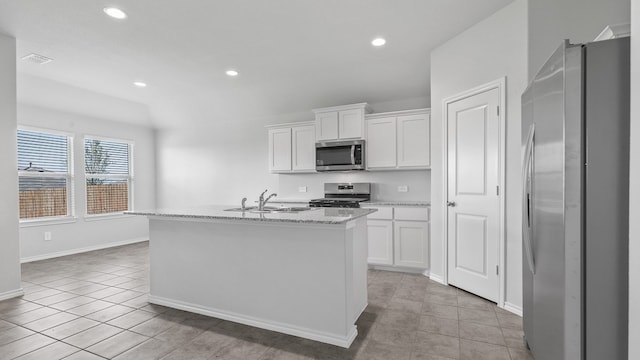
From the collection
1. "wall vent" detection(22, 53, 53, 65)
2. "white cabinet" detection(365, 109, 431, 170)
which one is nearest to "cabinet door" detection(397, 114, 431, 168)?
"white cabinet" detection(365, 109, 431, 170)

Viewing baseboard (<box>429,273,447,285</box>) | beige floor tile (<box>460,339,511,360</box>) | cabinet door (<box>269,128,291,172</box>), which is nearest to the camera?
beige floor tile (<box>460,339,511,360</box>)

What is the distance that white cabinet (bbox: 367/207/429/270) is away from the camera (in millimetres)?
3881

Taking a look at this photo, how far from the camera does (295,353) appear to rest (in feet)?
6.86

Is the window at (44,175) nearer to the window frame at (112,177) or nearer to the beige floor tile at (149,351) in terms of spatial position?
the window frame at (112,177)

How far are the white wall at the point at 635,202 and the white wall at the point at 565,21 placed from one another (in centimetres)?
121

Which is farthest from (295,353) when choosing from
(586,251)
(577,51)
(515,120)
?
(515,120)

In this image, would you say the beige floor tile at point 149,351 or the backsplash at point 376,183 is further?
the backsplash at point 376,183

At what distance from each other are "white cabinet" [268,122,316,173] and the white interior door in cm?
225

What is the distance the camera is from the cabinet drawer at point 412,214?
3.87 meters

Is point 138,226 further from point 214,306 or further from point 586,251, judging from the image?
point 586,251

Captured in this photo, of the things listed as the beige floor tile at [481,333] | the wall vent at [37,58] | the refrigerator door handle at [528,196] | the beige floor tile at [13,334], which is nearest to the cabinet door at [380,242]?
the beige floor tile at [481,333]

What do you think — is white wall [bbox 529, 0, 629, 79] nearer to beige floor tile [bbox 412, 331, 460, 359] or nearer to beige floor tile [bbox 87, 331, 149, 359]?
beige floor tile [bbox 412, 331, 460, 359]

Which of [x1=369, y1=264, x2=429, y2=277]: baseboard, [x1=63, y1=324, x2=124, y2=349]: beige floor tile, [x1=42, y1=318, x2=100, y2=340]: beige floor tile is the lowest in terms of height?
[x1=369, y1=264, x2=429, y2=277]: baseboard

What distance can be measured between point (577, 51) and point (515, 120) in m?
1.55
